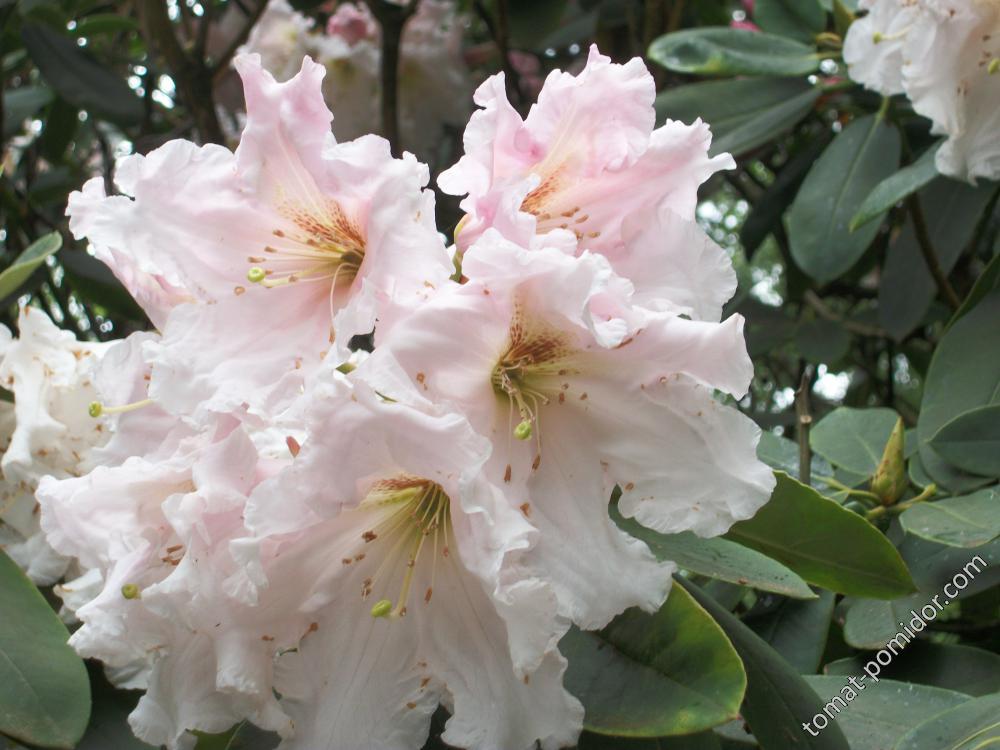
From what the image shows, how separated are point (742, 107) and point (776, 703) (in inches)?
40.5

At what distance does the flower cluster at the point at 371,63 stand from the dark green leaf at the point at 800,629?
1255 millimetres

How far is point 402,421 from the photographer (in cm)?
65

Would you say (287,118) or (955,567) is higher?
(287,118)

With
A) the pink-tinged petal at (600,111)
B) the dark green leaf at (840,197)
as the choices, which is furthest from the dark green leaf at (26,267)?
the dark green leaf at (840,197)

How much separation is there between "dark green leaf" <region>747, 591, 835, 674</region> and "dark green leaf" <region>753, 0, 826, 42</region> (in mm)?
982

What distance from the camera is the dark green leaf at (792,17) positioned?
5.55 feet

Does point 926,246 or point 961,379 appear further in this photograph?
point 926,246

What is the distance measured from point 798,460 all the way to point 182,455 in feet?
2.17

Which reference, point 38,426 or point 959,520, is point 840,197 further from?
point 38,426

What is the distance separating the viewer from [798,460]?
3.82 feet

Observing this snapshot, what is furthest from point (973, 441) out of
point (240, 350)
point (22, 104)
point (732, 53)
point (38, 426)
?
point (22, 104)

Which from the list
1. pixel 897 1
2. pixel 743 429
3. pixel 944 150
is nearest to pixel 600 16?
pixel 897 1

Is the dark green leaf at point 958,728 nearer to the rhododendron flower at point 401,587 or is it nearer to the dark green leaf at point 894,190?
the rhododendron flower at point 401,587

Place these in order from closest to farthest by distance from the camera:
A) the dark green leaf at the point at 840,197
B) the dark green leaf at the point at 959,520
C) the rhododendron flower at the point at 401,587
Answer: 1. the rhododendron flower at the point at 401,587
2. the dark green leaf at the point at 959,520
3. the dark green leaf at the point at 840,197
